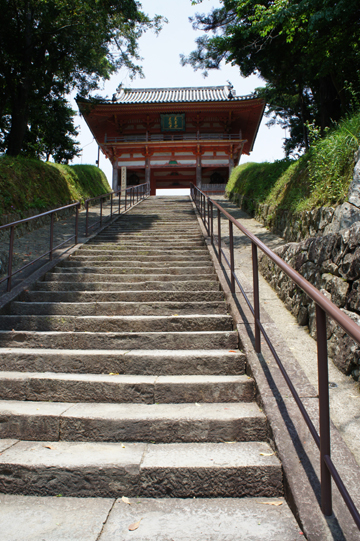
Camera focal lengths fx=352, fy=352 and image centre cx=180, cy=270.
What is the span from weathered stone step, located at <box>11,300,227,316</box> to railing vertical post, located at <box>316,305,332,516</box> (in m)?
2.26

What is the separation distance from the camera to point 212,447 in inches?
86.2

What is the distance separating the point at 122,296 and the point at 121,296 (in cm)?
1

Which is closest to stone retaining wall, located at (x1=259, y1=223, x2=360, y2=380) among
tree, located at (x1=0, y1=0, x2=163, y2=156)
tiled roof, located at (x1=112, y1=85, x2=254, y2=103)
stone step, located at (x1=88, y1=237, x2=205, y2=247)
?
stone step, located at (x1=88, y1=237, x2=205, y2=247)

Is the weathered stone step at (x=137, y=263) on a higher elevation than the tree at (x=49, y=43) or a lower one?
lower

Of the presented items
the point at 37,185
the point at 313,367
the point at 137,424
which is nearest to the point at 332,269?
the point at 313,367

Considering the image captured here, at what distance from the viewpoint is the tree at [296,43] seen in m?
5.51

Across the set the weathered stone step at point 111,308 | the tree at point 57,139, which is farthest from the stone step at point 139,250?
the tree at point 57,139

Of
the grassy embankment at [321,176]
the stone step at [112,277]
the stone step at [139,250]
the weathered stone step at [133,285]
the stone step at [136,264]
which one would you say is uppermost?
the grassy embankment at [321,176]

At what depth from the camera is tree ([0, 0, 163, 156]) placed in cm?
885

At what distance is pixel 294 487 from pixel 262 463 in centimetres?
23

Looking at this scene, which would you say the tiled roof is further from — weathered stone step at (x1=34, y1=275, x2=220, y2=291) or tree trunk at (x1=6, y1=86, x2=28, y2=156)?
weathered stone step at (x1=34, y1=275, x2=220, y2=291)

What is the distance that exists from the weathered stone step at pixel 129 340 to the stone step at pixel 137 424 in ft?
2.60

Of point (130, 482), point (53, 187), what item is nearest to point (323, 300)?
point (130, 482)

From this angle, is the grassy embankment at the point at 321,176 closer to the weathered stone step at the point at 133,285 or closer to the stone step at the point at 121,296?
the weathered stone step at the point at 133,285
